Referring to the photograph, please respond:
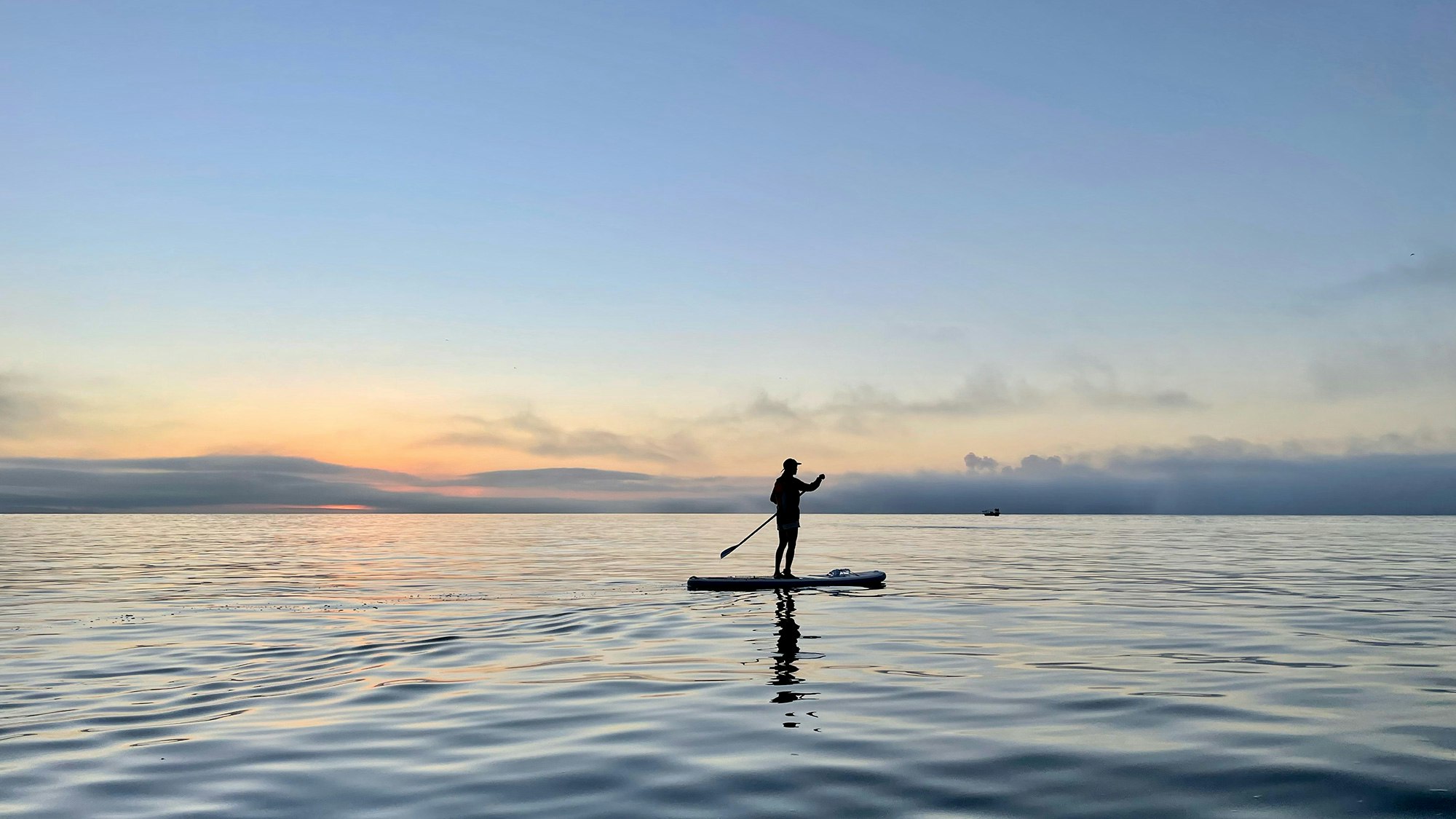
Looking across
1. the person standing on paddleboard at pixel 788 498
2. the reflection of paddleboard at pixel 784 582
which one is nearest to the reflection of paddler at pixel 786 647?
the reflection of paddleboard at pixel 784 582

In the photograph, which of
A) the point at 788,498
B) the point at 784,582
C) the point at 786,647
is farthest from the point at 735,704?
the point at 788,498

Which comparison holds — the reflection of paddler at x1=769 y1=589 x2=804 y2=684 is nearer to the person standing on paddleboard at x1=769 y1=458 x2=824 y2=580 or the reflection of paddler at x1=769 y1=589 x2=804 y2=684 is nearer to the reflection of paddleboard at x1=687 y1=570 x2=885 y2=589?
the reflection of paddleboard at x1=687 y1=570 x2=885 y2=589

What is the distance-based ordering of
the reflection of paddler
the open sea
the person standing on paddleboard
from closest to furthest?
the open sea → the reflection of paddler → the person standing on paddleboard

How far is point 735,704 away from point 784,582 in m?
12.6

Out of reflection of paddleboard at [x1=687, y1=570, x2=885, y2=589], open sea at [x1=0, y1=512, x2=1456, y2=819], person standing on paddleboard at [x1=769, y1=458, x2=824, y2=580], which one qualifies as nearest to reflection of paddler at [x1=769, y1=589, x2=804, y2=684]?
open sea at [x1=0, y1=512, x2=1456, y2=819]

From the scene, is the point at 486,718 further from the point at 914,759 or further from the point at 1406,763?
the point at 1406,763

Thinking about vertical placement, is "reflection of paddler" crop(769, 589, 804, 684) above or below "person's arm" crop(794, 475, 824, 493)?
below

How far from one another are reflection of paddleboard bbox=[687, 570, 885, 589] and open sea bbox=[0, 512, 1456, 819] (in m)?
0.33

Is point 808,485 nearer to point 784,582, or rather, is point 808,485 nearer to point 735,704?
point 784,582

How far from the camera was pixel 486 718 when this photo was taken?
9219 millimetres

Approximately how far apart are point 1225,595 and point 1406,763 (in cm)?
1521

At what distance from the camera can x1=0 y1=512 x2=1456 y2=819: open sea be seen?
6645 millimetres

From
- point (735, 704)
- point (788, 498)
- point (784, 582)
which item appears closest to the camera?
point (735, 704)

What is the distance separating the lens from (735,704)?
9.77 meters
